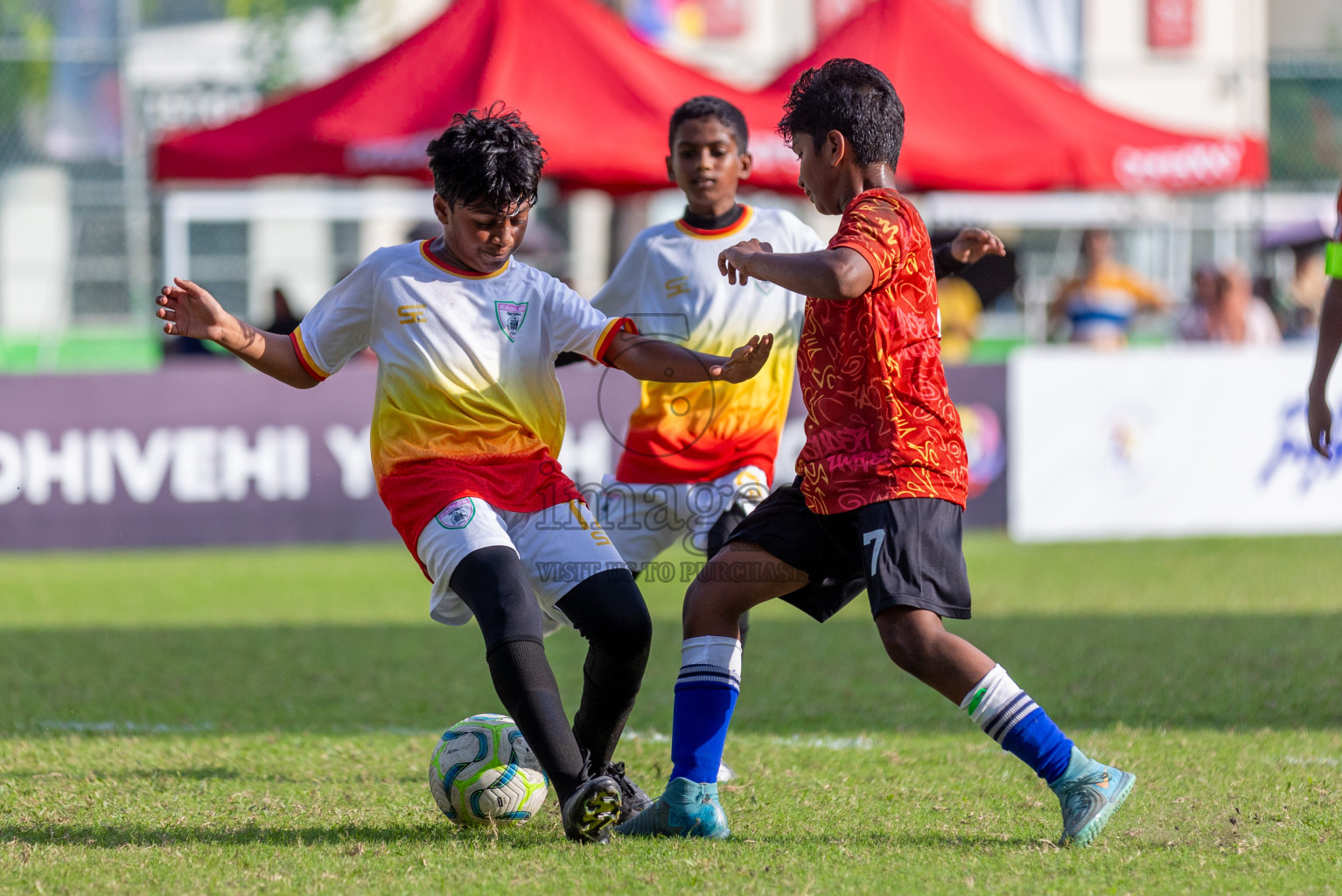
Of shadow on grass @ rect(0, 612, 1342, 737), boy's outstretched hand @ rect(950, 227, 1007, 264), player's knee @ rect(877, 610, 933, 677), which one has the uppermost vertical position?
boy's outstretched hand @ rect(950, 227, 1007, 264)

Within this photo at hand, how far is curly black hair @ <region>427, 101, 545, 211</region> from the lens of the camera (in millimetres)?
3881

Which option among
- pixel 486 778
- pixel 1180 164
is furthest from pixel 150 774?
pixel 1180 164

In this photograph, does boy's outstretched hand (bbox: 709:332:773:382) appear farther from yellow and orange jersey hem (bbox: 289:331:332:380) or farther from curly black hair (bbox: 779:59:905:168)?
yellow and orange jersey hem (bbox: 289:331:332:380)

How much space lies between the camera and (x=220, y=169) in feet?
37.2

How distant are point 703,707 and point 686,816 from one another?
273 mm

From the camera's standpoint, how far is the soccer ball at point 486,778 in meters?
4.05

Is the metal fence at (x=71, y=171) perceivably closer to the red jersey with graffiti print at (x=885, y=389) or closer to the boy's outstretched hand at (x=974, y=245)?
the boy's outstretched hand at (x=974, y=245)

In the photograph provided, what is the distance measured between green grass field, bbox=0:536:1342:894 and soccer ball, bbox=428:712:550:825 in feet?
0.22

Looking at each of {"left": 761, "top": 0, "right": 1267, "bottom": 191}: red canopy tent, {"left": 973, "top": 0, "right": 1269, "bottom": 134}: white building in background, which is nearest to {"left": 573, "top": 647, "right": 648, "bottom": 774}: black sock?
{"left": 761, "top": 0, "right": 1267, "bottom": 191}: red canopy tent

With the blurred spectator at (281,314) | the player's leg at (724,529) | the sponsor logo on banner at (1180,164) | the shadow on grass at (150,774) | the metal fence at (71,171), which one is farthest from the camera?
the metal fence at (71,171)

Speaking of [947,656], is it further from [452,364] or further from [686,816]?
[452,364]

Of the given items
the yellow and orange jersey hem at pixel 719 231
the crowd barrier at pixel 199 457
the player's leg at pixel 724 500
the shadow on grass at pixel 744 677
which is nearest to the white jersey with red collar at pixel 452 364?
the player's leg at pixel 724 500

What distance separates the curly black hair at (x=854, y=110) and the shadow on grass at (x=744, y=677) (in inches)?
92.0

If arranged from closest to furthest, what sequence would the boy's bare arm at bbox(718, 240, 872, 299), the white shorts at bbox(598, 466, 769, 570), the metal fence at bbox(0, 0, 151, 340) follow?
1. the boy's bare arm at bbox(718, 240, 872, 299)
2. the white shorts at bbox(598, 466, 769, 570)
3. the metal fence at bbox(0, 0, 151, 340)
